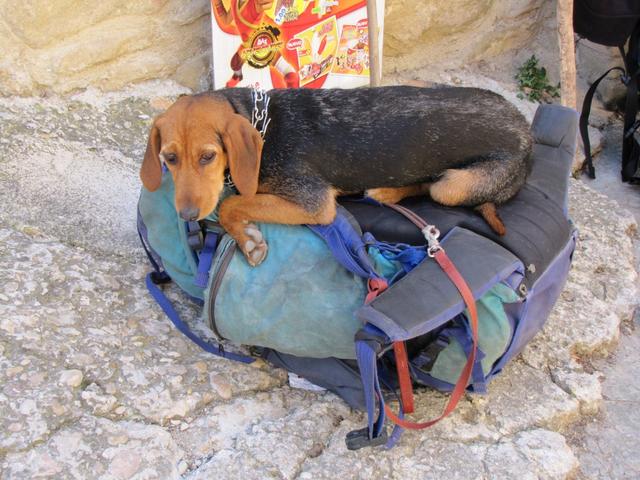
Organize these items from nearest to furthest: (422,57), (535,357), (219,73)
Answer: (535,357) → (219,73) → (422,57)

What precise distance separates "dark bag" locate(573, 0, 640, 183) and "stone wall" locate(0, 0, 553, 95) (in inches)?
34.4

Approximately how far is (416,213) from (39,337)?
5.90 ft

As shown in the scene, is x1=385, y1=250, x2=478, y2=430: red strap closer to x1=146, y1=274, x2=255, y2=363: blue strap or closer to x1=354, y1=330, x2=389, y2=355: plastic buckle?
x1=354, y1=330, x2=389, y2=355: plastic buckle

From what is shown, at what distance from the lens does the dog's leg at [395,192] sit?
3.23m

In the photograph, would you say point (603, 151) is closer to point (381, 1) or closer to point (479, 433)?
point (381, 1)

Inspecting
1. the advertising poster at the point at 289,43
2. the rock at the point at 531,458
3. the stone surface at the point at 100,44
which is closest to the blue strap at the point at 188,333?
the rock at the point at 531,458

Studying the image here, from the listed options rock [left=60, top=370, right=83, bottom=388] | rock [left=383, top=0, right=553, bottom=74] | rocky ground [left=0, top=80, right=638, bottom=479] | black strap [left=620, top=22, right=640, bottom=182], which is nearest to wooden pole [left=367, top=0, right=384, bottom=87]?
rock [left=383, top=0, right=553, bottom=74]

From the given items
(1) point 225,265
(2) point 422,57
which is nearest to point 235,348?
(1) point 225,265

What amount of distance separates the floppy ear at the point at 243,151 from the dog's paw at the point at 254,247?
171 millimetres

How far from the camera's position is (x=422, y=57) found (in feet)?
18.5

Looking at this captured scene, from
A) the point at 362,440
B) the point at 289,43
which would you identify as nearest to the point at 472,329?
the point at 362,440

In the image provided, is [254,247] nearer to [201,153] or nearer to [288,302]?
[288,302]

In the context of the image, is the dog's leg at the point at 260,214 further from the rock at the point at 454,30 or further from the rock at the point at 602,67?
the rock at the point at 602,67

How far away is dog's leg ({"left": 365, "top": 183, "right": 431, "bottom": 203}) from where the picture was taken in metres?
3.23
